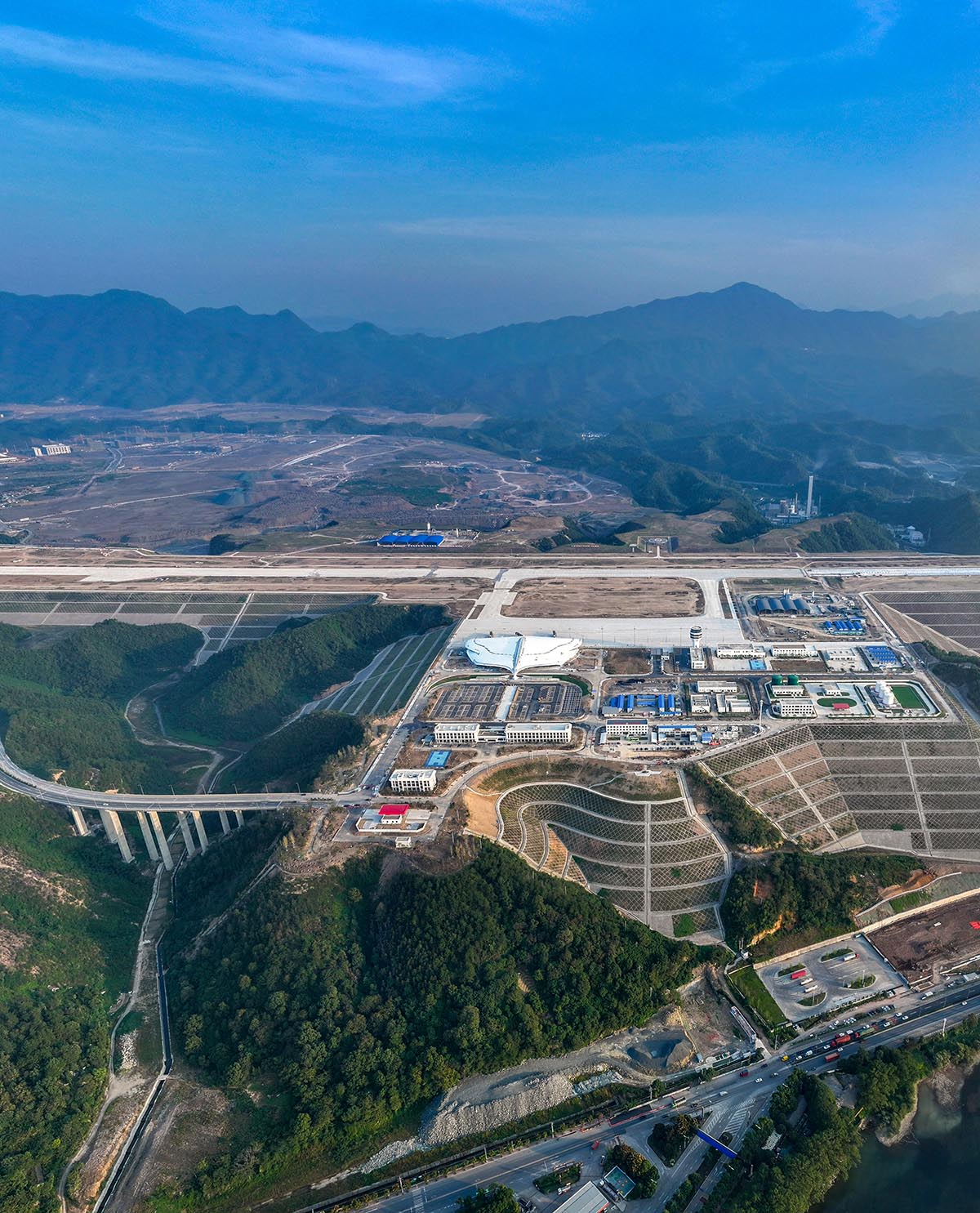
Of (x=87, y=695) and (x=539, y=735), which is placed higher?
(x=539, y=735)

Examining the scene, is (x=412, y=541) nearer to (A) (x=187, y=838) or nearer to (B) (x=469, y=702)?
(B) (x=469, y=702)

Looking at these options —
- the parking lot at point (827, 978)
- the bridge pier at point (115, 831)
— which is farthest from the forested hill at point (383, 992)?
the bridge pier at point (115, 831)

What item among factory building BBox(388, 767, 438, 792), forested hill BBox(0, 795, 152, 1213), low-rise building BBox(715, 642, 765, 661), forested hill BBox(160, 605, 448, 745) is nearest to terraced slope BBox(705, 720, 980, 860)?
low-rise building BBox(715, 642, 765, 661)

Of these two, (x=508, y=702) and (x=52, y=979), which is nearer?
(x=52, y=979)

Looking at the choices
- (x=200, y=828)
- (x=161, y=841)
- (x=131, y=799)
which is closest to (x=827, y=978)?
(x=200, y=828)

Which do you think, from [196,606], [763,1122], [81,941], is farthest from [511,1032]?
[196,606]
